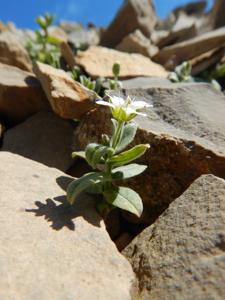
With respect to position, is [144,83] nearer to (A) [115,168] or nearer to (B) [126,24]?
(A) [115,168]

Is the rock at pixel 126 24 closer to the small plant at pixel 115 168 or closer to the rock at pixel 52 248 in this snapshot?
the small plant at pixel 115 168

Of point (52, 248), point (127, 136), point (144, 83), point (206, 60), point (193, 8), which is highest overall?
point (193, 8)

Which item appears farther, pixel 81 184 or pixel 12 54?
pixel 12 54

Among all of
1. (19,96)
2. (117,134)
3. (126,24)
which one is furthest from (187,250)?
(126,24)

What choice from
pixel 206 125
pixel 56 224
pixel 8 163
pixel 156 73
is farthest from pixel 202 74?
pixel 56 224

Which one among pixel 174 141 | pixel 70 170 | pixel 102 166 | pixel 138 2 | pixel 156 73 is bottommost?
pixel 70 170

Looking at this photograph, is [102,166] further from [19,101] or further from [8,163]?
[19,101]

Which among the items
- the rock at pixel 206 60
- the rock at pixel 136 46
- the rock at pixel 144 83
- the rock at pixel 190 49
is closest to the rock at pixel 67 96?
the rock at pixel 144 83
